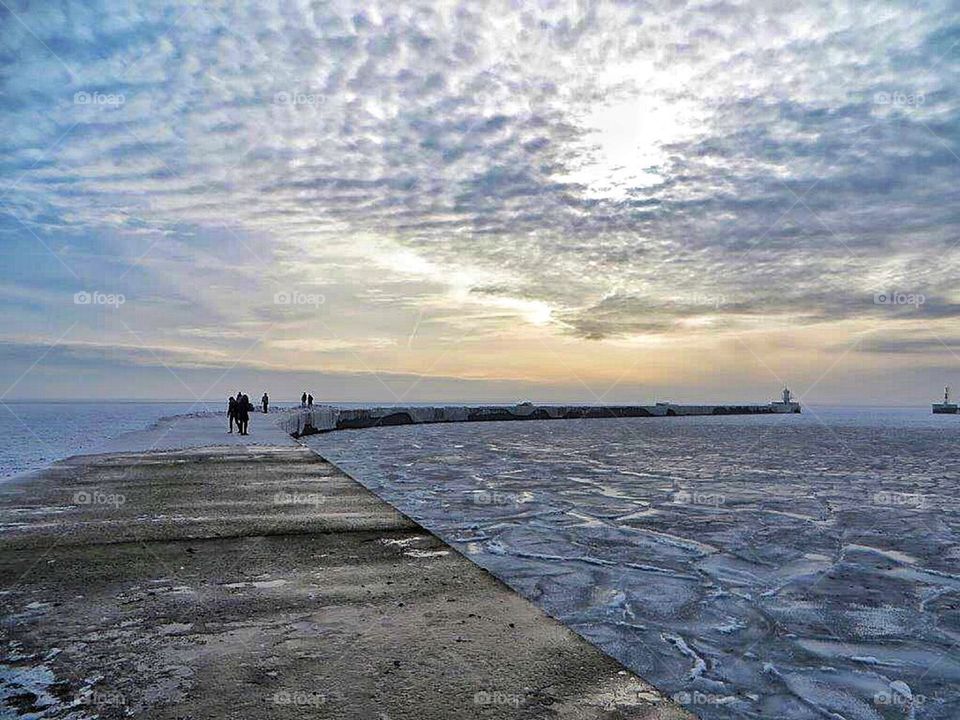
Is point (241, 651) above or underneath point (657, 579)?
above

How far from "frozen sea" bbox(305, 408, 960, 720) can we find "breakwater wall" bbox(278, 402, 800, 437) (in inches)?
811

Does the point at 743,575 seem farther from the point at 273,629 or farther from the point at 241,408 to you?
the point at 241,408

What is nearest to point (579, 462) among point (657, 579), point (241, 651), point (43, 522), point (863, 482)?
point (863, 482)

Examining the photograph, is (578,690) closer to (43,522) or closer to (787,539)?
(43,522)

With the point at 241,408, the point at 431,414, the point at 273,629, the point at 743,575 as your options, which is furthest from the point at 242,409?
the point at 431,414

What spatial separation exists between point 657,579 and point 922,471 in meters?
19.1

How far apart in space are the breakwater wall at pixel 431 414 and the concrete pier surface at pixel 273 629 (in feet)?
80.2

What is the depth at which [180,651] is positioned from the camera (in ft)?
12.4

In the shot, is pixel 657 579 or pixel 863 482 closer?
pixel 657 579

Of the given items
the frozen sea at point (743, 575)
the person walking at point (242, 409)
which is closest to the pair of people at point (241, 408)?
the person walking at point (242, 409)

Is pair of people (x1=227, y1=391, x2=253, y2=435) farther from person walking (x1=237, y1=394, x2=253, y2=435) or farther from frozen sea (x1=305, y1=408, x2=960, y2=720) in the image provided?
frozen sea (x1=305, y1=408, x2=960, y2=720)

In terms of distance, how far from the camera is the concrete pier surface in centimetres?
321

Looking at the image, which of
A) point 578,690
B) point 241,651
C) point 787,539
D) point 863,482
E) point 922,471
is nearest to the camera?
point 578,690

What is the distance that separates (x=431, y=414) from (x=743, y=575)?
6723cm
